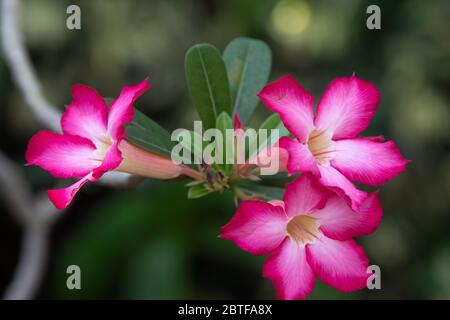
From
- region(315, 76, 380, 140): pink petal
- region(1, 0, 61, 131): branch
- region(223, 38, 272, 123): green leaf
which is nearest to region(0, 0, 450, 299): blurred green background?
region(1, 0, 61, 131): branch

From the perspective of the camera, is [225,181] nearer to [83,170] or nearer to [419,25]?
[83,170]

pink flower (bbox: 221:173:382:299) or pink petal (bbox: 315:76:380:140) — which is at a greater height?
pink petal (bbox: 315:76:380:140)

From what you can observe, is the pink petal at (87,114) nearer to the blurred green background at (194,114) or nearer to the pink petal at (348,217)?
the pink petal at (348,217)

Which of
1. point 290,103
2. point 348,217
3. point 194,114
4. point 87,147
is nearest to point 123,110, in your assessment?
point 87,147

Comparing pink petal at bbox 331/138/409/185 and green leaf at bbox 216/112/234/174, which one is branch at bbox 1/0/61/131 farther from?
pink petal at bbox 331/138/409/185

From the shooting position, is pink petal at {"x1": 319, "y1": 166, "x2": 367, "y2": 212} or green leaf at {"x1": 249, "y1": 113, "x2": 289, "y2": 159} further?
green leaf at {"x1": 249, "y1": 113, "x2": 289, "y2": 159}

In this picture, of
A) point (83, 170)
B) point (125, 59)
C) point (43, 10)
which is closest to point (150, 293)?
point (125, 59)
